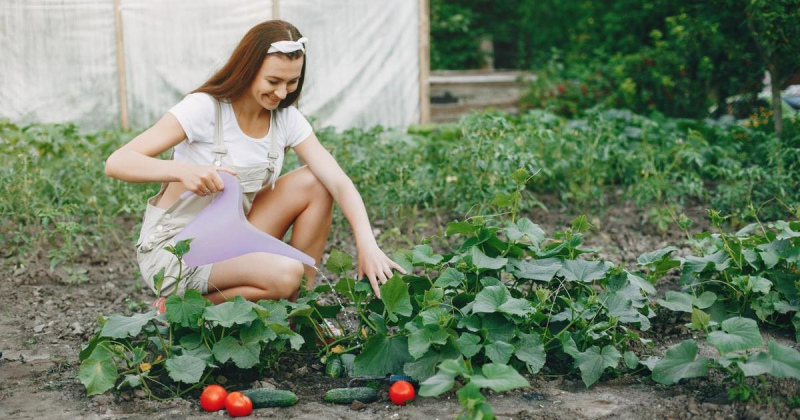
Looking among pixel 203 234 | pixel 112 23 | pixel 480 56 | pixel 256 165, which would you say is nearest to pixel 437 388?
pixel 203 234

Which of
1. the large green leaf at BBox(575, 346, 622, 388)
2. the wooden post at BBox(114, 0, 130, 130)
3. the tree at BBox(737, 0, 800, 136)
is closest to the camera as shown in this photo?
the large green leaf at BBox(575, 346, 622, 388)

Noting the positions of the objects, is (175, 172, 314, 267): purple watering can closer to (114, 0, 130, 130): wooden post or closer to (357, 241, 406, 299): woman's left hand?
(357, 241, 406, 299): woman's left hand

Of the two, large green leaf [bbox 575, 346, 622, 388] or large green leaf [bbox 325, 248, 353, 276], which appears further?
large green leaf [bbox 325, 248, 353, 276]

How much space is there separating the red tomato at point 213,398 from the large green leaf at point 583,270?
42.4 inches

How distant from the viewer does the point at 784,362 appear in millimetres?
2088

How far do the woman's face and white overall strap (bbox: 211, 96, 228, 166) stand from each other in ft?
0.42

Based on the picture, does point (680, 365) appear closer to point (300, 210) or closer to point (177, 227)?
point (300, 210)

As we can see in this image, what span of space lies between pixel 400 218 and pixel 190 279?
1718mm

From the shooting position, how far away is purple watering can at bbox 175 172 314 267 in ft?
8.20

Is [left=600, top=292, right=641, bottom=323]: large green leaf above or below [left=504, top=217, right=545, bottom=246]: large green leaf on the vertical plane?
below

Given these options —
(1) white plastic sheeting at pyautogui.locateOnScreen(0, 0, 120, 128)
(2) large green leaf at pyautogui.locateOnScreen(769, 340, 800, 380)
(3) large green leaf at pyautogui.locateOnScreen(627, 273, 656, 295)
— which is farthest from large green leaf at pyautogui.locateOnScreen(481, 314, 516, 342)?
(1) white plastic sheeting at pyautogui.locateOnScreen(0, 0, 120, 128)

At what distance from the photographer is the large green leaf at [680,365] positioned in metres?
2.24

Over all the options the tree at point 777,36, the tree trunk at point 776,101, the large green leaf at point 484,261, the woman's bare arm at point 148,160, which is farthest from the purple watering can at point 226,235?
the tree trunk at point 776,101

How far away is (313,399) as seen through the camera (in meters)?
2.38
